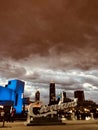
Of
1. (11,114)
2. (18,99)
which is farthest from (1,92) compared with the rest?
(11,114)

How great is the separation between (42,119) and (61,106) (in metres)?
2.58

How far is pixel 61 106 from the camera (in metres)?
21.3

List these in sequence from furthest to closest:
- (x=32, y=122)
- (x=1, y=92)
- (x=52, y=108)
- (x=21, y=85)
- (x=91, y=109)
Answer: (x=91, y=109) < (x=21, y=85) < (x=1, y=92) < (x=52, y=108) < (x=32, y=122)

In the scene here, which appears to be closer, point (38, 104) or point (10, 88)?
point (38, 104)

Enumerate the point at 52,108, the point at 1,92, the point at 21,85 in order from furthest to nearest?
the point at 21,85 < the point at 1,92 < the point at 52,108

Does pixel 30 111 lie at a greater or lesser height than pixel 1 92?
lesser

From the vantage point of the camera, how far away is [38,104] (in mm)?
22453

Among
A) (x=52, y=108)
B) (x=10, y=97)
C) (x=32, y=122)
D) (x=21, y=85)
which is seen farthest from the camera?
(x=21, y=85)

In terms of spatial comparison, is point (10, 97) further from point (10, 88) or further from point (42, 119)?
point (42, 119)

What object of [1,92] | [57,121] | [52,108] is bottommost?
[57,121]

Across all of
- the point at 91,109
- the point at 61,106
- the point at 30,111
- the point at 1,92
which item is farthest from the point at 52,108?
the point at 91,109

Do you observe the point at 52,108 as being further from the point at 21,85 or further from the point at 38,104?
the point at 21,85

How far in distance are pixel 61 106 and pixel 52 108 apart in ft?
3.43

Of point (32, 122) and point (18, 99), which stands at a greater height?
point (18, 99)
